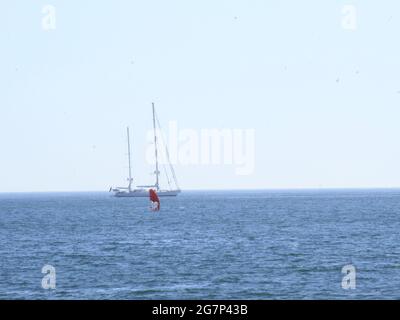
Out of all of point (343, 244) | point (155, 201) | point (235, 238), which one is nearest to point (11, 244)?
point (235, 238)

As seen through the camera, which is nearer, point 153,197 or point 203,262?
point 203,262

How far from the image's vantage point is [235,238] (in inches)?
2798

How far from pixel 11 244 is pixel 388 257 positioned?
37.5m

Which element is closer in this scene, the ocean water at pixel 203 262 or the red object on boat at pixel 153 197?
the ocean water at pixel 203 262

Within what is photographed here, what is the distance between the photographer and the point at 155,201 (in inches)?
5202

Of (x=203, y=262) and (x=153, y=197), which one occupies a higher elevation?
(x=203, y=262)

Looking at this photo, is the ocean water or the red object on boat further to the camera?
the red object on boat

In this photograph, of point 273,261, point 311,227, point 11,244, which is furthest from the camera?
point 311,227

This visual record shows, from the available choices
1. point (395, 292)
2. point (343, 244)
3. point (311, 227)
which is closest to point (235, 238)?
point (343, 244)

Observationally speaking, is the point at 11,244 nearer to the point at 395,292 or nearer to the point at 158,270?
the point at 158,270
